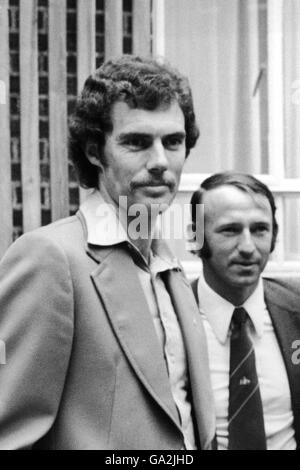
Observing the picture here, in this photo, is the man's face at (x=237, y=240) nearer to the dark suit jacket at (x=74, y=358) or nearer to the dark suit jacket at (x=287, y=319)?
the dark suit jacket at (x=287, y=319)

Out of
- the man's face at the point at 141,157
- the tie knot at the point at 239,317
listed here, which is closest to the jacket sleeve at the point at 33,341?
the man's face at the point at 141,157

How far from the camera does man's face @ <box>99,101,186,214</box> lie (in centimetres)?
222

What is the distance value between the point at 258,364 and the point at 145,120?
1.08 meters

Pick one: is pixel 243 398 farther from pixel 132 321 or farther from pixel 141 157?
pixel 141 157

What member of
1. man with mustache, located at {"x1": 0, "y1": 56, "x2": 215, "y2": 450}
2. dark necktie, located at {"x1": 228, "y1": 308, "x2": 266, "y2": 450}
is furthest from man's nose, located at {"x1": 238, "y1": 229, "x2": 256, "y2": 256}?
man with mustache, located at {"x1": 0, "y1": 56, "x2": 215, "y2": 450}

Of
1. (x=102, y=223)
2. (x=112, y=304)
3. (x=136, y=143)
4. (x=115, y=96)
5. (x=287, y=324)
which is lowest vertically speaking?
(x=287, y=324)

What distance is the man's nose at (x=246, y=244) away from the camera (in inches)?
113

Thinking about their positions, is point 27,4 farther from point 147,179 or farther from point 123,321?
point 123,321

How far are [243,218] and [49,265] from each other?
1143 mm

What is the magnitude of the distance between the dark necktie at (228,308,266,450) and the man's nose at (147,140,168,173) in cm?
87

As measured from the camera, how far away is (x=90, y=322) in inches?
78.2

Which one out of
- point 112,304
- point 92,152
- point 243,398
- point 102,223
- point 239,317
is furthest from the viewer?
point 239,317

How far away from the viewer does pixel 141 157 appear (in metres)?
2.23

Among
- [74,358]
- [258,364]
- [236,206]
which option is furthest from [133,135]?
[258,364]
